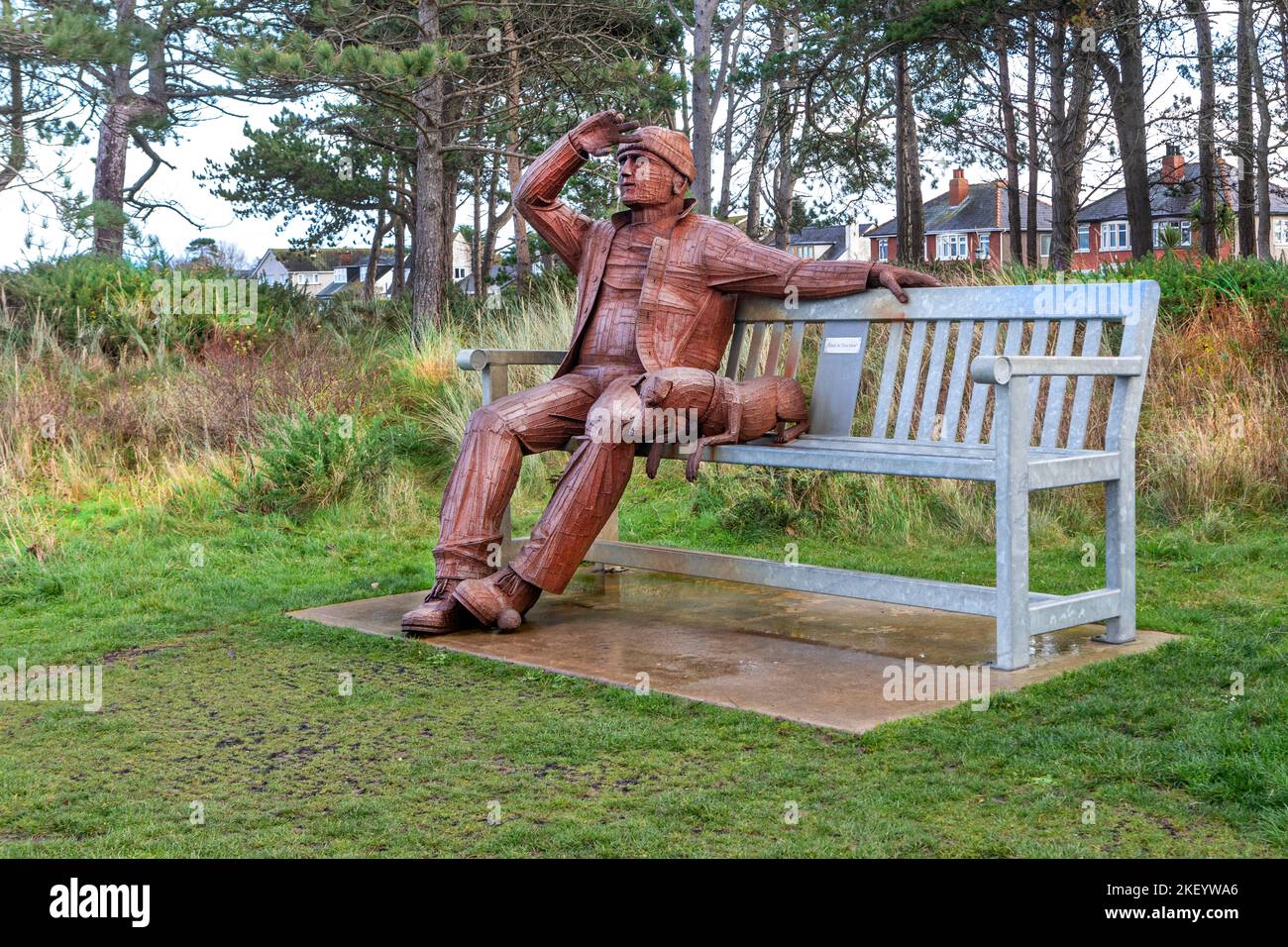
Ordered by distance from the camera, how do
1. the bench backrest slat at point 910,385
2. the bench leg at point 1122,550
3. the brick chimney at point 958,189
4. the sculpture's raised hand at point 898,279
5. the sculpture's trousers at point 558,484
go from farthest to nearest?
1. the brick chimney at point 958,189
2. the bench backrest slat at point 910,385
3. the sculpture's raised hand at point 898,279
4. the sculpture's trousers at point 558,484
5. the bench leg at point 1122,550

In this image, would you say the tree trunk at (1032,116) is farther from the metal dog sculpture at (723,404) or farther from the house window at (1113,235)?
the house window at (1113,235)

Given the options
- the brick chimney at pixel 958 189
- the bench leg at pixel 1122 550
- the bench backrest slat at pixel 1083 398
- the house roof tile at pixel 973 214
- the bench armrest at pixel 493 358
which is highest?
the brick chimney at pixel 958 189

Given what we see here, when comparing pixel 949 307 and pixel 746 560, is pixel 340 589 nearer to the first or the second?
pixel 746 560

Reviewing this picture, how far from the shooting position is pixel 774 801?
321cm

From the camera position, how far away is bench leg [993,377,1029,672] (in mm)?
4207

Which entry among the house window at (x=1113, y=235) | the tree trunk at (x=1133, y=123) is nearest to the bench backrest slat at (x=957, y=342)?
the tree trunk at (x=1133, y=123)

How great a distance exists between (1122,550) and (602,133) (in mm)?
2522

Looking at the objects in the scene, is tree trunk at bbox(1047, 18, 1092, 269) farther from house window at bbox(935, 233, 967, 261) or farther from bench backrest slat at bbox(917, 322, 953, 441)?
house window at bbox(935, 233, 967, 261)

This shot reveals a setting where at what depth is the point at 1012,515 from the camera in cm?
421

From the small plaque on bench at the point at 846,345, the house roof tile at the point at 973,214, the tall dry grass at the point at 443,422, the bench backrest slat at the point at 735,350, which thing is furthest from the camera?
the house roof tile at the point at 973,214

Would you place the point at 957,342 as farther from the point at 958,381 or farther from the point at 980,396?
the point at 980,396

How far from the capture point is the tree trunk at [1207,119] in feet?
63.2

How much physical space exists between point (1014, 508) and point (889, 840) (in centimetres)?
156

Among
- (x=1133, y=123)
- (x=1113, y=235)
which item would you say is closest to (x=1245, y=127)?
(x=1133, y=123)
